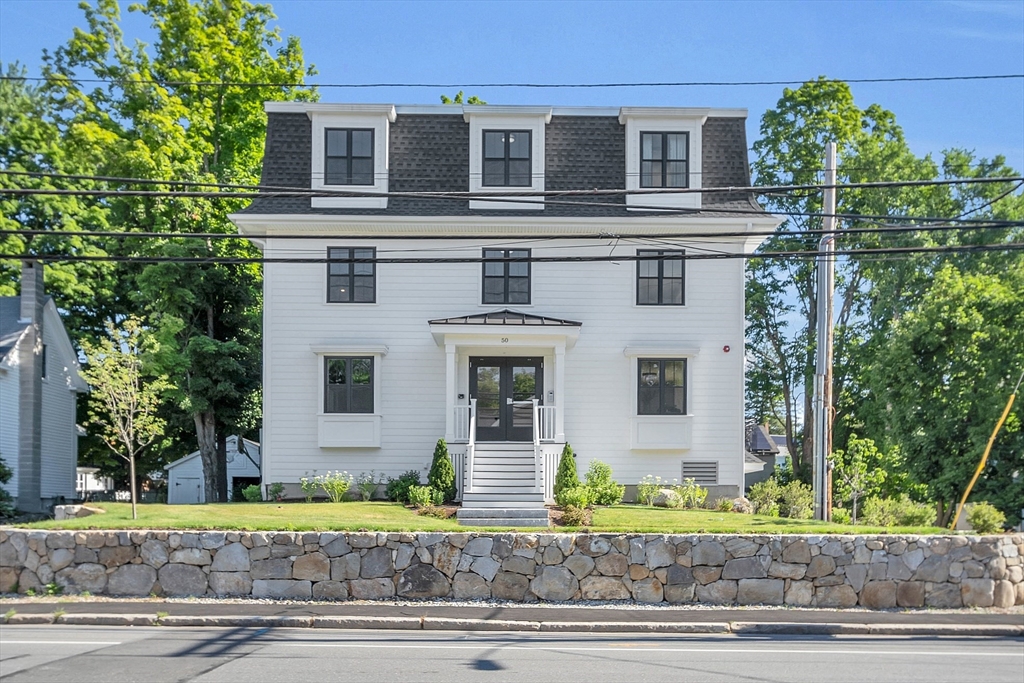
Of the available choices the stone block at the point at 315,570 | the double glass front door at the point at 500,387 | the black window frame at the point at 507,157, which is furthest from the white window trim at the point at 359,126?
the stone block at the point at 315,570

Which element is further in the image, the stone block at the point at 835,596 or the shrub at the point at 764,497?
the shrub at the point at 764,497

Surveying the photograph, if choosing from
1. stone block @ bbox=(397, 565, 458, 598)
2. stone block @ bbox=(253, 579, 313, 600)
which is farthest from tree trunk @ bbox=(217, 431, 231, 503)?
stone block @ bbox=(397, 565, 458, 598)

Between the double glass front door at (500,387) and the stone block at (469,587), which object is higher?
the double glass front door at (500,387)

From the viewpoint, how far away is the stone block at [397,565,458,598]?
16000 millimetres

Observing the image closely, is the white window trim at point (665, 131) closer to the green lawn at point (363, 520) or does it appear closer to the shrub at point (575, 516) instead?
the green lawn at point (363, 520)

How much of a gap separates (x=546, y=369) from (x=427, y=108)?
732 centimetres

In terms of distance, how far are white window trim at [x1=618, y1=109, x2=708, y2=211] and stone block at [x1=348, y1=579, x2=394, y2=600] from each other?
12584 mm

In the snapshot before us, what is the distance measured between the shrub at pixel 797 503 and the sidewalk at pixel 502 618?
8859 mm

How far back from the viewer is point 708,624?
1449 centimetres

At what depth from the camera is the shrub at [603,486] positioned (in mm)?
23172

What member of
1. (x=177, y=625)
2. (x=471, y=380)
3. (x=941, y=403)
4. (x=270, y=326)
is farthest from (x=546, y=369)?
(x=177, y=625)

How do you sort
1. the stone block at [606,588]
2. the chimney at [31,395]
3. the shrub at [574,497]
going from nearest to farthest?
the stone block at [606,588] → the shrub at [574,497] → the chimney at [31,395]

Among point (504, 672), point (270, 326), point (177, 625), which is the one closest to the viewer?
point (504, 672)

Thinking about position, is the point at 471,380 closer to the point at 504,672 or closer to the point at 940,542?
the point at 940,542
